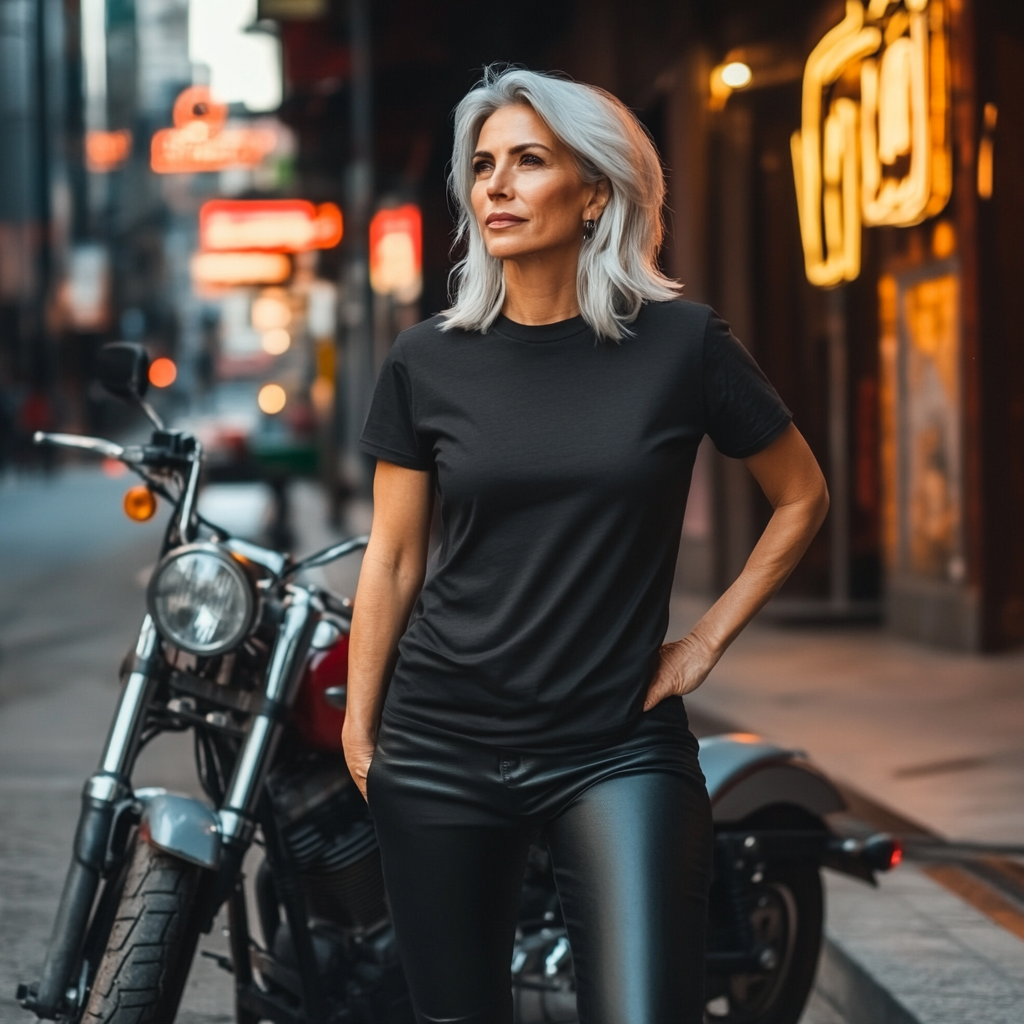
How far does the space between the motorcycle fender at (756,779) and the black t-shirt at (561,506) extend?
4.25 ft

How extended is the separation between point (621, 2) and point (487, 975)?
14502 mm

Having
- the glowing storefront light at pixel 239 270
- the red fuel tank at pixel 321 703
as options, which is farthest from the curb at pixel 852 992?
the glowing storefront light at pixel 239 270

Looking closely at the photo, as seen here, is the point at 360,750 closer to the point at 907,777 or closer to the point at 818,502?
the point at 818,502

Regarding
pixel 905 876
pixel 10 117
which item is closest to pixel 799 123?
pixel 905 876

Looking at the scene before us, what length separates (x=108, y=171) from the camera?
8988cm

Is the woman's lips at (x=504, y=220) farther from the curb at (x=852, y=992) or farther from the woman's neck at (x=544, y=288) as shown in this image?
the curb at (x=852, y=992)

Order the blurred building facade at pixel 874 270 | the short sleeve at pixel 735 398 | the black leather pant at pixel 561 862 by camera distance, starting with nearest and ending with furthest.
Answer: the black leather pant at pixel 561 862 → the short sleeve at pixel 735 398 → the blurred building facade at pixel 874 270

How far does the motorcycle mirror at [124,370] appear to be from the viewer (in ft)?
11.2

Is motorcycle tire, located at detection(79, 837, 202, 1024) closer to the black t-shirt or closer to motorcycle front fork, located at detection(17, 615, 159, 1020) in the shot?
motorcycle front fork, located at detection(17, 615, 159, 1020)

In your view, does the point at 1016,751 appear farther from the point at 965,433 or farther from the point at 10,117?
the point at 10,117

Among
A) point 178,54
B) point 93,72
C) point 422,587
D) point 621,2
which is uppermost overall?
point 178,54

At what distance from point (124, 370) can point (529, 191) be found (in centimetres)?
118

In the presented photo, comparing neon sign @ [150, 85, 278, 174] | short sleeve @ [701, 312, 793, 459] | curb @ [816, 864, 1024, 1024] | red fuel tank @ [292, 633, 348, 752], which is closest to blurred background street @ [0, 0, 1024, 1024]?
curb @ [816, 864, 1024, 1024]

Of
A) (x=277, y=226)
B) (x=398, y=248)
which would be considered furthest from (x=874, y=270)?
(x=277, y=226)
